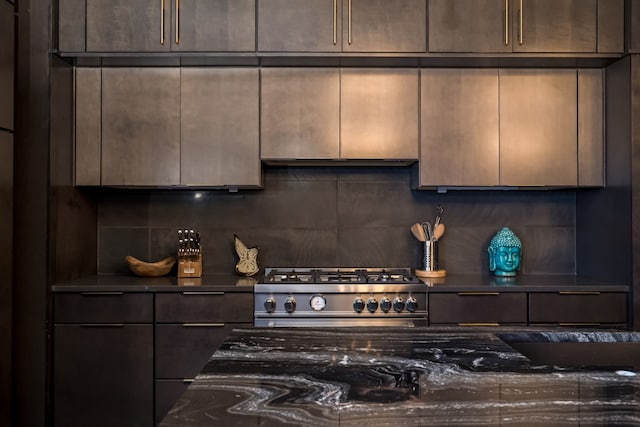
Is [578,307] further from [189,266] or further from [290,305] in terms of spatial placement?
[189,266]

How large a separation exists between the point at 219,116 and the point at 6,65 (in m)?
1.04

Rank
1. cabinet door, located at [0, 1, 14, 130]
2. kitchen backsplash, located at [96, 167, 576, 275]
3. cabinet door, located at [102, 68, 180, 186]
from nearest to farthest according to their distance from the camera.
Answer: cabinet door, located at [0, 1, 14, 130] < cabinet door, located at [102, 68, 180, 186] < kitchen backsplash, located at [96, 167, 576, 275]

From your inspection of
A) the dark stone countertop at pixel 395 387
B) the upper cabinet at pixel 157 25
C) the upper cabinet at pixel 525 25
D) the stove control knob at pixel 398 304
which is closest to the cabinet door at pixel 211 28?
the upper cabinet at pixel 157 25

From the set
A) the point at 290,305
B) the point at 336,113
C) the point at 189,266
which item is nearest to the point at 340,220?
the point at 336,113

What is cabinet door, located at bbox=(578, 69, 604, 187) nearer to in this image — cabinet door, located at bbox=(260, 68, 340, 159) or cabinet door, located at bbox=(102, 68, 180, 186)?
cabinet door, located at bbox=(260, 68, 340, 159)

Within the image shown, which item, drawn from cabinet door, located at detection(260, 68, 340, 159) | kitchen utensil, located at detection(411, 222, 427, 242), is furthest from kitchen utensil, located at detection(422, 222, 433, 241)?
cabinet door, located at detection(260, 68, 340, 159)

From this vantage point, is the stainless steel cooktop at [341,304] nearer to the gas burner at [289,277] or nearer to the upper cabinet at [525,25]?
the gas burner at [289,277]

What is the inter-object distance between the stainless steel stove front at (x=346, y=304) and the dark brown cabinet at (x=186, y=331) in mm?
178

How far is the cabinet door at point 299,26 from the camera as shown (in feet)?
9.86

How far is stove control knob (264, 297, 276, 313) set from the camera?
2881 mm

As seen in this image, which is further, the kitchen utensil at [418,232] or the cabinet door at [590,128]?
the kitchen utensil at [418,232]

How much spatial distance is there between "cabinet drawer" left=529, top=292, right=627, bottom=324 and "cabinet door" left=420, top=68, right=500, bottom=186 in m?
0.69

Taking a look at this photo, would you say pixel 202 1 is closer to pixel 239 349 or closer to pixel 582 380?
pixel 239 349

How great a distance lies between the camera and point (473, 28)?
3010 mm
